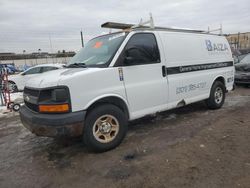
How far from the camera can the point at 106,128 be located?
13.2ft

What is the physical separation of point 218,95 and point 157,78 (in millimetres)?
2787

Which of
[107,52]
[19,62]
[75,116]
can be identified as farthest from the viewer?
[19,62]

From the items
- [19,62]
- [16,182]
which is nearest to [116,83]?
[16,182]

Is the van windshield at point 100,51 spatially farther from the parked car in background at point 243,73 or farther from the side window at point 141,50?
the parked car in background at point 243,73

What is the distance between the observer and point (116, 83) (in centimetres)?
405

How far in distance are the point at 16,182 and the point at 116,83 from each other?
2.17m

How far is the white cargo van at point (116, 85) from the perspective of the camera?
3553 millimetres

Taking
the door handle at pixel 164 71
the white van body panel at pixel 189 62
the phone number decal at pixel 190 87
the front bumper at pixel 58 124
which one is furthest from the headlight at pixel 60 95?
the phone number decal at pixel 190 87

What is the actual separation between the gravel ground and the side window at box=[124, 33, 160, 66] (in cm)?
154

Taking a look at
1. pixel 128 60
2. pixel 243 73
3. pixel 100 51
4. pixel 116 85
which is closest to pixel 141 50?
pixel 128 60

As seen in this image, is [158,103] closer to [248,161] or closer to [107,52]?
[107,52]

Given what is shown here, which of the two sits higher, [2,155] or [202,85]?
[202,85]

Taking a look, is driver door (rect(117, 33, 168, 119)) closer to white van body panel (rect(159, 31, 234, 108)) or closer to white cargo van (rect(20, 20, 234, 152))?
white cargo van (rect(20, 20, 234, 152))

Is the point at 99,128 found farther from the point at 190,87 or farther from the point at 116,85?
the point at 190,87
